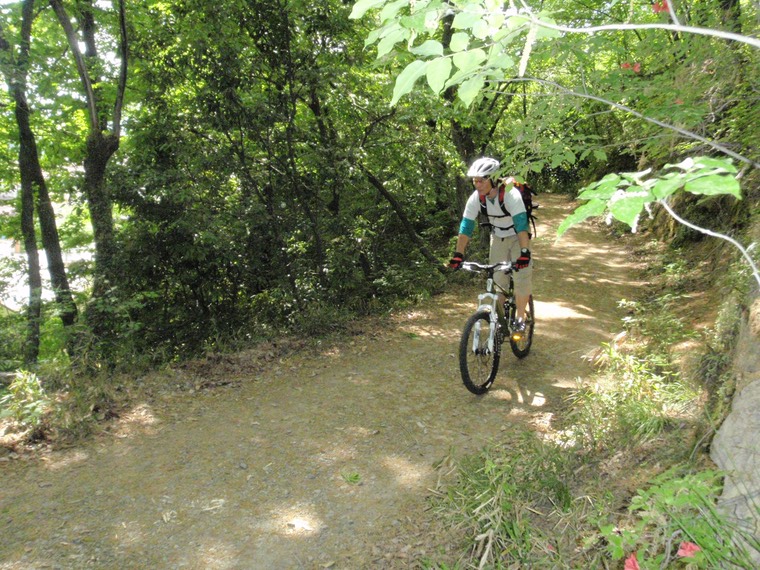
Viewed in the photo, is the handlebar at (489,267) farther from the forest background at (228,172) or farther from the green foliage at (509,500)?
the green foliage at (509,500)

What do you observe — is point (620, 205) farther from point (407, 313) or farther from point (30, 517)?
point (407, 313)

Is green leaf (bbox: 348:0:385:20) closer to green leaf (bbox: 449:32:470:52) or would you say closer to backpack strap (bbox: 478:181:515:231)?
green leaf (bbox: 449:32:470:52)

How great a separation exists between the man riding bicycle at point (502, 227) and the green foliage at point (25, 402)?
13.7 ft

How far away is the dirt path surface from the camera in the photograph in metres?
3.51

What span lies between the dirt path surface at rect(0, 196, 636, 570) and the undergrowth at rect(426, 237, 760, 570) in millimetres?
375

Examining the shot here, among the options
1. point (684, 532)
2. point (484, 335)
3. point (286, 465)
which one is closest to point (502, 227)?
point (484, 335)

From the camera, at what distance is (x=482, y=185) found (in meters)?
5.24

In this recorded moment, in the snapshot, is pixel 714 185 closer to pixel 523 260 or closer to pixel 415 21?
pixel 415 21

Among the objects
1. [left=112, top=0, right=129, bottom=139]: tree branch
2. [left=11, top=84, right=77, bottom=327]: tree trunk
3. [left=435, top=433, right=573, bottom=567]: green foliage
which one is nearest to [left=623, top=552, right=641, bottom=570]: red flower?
[left=435, top=433, right=573, bottom=567]: green foliage

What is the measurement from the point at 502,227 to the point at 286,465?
10.9 feet

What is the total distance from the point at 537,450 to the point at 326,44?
22.0 ft

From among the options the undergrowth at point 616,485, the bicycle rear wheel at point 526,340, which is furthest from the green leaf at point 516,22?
the bicycle rear wheel at point 526,340

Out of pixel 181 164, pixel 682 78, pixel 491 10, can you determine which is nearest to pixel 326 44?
pixel 181 164

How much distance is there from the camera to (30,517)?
149 inches
